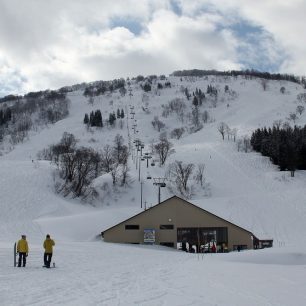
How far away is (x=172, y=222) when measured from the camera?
52.1 meters

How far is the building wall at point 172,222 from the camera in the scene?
5172 centimetres

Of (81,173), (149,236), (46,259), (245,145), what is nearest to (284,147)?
(245,145)

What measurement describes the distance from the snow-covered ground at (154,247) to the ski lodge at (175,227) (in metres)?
3.34

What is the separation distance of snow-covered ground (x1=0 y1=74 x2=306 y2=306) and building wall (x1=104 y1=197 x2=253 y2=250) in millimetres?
3329

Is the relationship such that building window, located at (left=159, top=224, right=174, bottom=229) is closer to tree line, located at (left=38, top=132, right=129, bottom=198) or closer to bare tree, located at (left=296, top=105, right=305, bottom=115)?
tree line, located at (left=38, top=132, right=129, bottom=198)

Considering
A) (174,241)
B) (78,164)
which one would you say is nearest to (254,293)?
(174,241)

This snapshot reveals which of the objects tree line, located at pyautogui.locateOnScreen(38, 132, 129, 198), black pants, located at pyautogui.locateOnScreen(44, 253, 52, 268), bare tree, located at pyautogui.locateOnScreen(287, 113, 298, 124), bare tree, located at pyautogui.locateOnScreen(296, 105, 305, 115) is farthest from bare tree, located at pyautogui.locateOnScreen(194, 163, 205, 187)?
bare tree, located at pyautogui.locateOnScreen(296, 105, 305, 115)

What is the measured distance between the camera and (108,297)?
11.9m

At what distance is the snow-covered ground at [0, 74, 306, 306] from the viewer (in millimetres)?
12883

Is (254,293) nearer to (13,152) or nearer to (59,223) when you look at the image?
(59,223)

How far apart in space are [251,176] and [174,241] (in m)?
47.4

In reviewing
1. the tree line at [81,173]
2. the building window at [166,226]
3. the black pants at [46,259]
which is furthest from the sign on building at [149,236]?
the black pants at [46,259]

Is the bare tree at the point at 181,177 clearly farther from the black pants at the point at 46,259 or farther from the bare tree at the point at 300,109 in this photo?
the bare tree at the point at 300,109

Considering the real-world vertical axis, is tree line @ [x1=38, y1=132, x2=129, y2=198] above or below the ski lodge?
above
